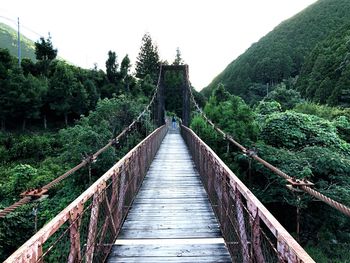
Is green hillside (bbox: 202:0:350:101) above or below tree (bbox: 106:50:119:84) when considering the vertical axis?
above

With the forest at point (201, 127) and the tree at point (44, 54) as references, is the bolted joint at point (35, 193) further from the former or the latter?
the tree at point (44, 54)

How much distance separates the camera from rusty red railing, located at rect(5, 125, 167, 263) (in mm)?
1494

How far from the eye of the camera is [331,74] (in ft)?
96.3

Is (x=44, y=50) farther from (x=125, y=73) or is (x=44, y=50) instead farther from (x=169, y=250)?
(x=169, y=250)

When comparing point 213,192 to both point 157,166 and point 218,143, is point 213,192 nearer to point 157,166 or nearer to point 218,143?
point 157,166

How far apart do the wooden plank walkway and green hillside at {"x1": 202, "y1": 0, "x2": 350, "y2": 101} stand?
44.1 meters

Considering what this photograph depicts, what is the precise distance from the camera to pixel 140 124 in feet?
47.8

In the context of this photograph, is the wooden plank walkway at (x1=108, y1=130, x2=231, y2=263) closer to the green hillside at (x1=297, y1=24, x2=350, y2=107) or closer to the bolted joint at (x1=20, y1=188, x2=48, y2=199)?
the bolted joint at (x1=20, y1=188, x2=48, y2=199)

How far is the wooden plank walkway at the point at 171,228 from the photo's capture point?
2793 mm

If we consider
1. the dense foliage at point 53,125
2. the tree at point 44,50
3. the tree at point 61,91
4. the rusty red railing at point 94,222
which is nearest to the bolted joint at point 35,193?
the rusty red railing at point 94,222

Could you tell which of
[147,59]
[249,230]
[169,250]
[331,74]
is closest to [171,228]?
[169,250]

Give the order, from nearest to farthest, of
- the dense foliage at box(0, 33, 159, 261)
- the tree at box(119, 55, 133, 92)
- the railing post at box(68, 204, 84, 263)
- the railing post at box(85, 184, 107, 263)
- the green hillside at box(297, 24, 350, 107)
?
the railing post at box(68, 204, 84, 263) → the railing post at box(85, 184, 107, 263) → the dense foliage at box(0, 33, 159, 261) → the green hillside at box(297, 24, 350, 107) → the tree at box(119, 55, 133, 92)

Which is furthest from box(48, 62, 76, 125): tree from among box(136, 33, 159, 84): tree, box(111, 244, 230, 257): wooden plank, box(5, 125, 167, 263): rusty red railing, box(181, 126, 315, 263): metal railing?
box(111, 244, 230, 257): wooden plank

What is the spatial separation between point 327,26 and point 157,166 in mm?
59328
